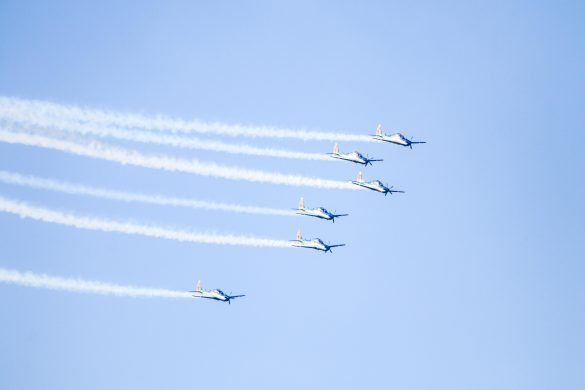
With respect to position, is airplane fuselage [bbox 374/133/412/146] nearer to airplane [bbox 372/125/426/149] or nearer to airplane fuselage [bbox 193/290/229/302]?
airplane [bbox 372/125/426/149]

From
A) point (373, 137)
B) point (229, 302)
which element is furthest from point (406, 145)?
point (229, 302)

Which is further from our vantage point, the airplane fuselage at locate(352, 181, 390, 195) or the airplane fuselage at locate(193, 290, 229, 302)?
the airplane fuselage at locate(193, 290, 229, 302)

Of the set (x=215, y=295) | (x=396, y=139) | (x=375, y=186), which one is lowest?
(x=215, y=295)

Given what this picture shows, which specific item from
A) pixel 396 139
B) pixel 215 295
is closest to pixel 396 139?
pixel 396 139

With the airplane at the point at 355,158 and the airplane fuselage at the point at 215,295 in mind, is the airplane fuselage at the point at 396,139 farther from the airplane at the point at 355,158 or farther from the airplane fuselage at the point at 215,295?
the airplane fuselage at the point at 215,295

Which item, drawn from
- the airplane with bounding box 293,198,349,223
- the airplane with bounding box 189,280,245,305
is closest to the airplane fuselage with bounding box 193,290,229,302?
the airplane with bounding box 189,280,245,305

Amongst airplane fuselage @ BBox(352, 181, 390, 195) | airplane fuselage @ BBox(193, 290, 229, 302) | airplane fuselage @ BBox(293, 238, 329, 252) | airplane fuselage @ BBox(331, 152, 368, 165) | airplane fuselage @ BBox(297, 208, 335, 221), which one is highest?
airplane fuselage @ BBox(331, 152, 368, 165)

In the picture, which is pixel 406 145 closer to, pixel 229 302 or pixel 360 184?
pixel 360 184

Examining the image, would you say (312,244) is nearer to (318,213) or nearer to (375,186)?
(318,213)

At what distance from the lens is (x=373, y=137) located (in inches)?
3780

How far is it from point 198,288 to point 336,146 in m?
21.4

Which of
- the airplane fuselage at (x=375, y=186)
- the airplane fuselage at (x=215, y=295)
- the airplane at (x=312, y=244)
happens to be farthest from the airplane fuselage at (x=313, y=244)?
the airplane fuselage at (x=215, y=295)

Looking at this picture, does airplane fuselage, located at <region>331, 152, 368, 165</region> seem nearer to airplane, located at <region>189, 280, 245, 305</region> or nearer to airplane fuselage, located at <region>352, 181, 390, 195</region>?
airplane fuselage, located at <region>352, 181, 390, 195</region>

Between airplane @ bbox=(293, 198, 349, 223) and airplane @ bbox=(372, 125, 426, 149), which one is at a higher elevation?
airplane @ bbox=(372, 125, 426, 149)
